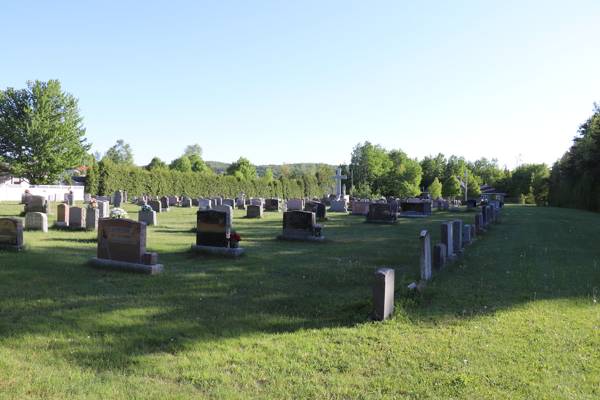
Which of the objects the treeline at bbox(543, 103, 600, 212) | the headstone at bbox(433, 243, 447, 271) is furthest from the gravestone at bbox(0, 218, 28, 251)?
the treeline at bbox(543, 103, 600, 212)

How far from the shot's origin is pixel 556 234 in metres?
17.5

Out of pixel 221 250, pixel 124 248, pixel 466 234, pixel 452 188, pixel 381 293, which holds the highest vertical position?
pixel 452 188

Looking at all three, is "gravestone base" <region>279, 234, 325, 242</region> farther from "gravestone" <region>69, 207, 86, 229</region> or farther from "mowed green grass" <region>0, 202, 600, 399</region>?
"gravestone" <region>69, 207, 86, 229</region>

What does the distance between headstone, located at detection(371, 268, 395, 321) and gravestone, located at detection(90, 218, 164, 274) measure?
194 inches

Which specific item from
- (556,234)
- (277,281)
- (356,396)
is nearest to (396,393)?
(356,396)

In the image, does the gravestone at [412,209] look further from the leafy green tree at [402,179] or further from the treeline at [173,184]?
the leafy green tree at [402,179]

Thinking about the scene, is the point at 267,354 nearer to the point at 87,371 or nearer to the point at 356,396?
the point at 356,396

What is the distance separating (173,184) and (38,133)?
14.3 metres

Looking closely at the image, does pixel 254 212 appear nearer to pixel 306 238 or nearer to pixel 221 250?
pixel 306 238

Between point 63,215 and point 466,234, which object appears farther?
point 63,215

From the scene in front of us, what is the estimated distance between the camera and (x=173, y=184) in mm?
46938

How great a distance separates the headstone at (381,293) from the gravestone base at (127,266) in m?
4.88

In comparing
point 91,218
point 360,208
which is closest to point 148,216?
point 91,218

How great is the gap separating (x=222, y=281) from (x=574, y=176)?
172 feet
